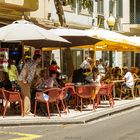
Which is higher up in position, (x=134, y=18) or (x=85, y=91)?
(x=134, y=18)

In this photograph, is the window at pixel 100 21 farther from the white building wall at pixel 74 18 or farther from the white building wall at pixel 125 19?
the white building wall at pixel 125 19

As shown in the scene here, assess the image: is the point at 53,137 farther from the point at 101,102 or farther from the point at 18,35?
the point at 101,102

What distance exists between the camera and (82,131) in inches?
488

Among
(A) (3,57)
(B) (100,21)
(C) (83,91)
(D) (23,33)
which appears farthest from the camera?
(B) (100,21)

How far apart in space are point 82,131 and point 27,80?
3.13 meters

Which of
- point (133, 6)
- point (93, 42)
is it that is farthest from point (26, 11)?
point (133, 6)

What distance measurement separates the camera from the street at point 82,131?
37.5ft

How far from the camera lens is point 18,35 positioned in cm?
1454

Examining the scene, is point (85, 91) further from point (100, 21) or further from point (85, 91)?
point (100, 21)

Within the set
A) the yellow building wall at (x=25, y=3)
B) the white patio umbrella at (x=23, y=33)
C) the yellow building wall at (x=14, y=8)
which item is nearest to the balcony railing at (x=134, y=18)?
the yellow building wall at (x=14, y=8)

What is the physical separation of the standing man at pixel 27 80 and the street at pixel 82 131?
171 centimetres

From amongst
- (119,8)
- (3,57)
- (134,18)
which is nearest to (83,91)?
(3,57)

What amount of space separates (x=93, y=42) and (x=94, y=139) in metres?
8.27

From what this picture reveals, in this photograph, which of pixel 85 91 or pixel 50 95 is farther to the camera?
pixel 85 91
